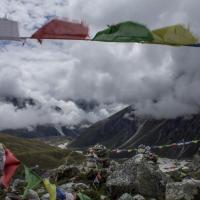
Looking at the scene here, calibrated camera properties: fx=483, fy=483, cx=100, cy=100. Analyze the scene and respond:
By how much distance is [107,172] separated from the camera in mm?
46094

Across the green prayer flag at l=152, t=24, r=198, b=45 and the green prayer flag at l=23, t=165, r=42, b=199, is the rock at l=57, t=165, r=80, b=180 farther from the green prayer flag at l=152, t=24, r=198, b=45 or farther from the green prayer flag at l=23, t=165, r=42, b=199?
the green prayer flag at l=152, t=24, r=198, b=45

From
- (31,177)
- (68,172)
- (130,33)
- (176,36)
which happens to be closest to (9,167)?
(31,177)

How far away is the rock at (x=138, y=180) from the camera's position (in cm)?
3569

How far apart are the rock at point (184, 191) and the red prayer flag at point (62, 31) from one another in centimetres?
1918

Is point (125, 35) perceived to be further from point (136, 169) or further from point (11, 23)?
point (136, 169)

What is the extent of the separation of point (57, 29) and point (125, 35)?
5.86ft

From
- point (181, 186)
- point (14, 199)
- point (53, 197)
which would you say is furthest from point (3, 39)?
point (181, 186)

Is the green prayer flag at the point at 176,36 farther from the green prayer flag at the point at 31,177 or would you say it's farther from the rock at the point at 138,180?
the rock at the point at 138,180

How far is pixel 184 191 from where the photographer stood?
2955cm

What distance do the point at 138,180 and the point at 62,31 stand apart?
82.2 ft

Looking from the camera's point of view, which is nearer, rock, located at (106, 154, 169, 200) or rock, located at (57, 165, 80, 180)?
rock, located at (106, 154, 169, 200)

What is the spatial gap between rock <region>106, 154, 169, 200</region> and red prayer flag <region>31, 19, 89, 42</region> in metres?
→ 24.1

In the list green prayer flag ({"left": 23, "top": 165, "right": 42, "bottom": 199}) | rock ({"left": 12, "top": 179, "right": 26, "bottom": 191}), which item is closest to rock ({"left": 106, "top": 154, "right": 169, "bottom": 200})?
rock ({"left": 12, "top": 179, "right": 26, "bottom": 191})

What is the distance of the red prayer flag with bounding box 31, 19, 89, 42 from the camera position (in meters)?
12.5
